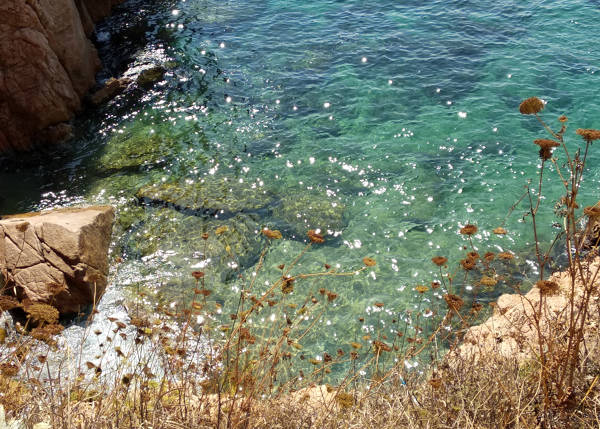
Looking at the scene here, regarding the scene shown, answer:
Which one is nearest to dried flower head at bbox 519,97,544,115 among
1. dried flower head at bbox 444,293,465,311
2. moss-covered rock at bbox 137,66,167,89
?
dried flower head at bbox 444,293,465,311

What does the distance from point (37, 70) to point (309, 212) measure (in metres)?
5.45

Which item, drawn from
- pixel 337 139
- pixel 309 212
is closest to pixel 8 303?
pixel 309 212

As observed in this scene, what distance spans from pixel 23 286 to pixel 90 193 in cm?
234

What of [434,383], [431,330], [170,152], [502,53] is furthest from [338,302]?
[502,53]

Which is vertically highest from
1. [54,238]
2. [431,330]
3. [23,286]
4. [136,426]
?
[136,426]

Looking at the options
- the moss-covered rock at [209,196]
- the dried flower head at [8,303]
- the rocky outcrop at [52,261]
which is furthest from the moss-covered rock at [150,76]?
the dried flower head at [8,303]

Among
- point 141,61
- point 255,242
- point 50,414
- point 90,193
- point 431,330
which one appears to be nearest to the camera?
point 50,414

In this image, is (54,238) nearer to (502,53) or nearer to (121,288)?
(121,288)

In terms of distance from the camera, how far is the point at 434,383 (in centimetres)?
271

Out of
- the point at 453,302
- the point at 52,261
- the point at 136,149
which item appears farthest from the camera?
the point at 136,149

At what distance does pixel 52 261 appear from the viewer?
224 inches

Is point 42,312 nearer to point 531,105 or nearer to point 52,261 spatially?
point 52,261

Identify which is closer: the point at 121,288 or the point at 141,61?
the point at 121,288

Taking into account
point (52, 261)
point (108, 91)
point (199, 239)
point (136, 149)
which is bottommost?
point (199, 239)
